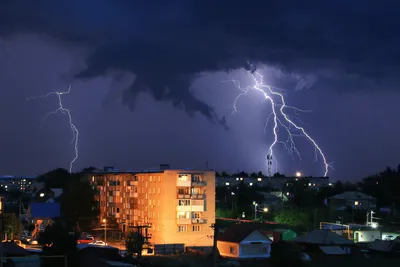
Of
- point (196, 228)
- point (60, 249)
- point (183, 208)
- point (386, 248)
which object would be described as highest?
point (183, 208)

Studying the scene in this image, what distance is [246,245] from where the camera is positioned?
78.5 ft

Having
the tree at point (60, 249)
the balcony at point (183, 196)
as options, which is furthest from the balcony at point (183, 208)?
the tree at point (60, 249)

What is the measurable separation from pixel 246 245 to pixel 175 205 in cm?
778

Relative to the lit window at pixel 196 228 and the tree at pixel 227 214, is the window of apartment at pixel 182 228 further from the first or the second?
the tree at pixel 227 214

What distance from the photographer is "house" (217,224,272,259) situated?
939 inches

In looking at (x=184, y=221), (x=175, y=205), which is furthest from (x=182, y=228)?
(x=175, y=205)

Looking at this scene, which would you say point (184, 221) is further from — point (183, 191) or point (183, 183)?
point (183, 183)

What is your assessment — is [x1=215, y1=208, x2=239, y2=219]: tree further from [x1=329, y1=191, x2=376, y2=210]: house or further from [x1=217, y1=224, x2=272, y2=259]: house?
[x1=217, y1=224, x2=272, y2=259]: house

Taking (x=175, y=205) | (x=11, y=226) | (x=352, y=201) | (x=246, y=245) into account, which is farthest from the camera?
(x=352, y=201)

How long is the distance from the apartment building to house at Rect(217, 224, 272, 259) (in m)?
5.68

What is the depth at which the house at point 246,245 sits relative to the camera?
23.9 m

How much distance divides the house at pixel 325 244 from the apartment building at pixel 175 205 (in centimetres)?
682

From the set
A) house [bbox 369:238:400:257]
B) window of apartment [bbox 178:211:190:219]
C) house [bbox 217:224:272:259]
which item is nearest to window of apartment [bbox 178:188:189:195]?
window of apartment [bbox 178:211:190:219]

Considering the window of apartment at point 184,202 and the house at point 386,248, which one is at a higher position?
the window of apartment at point 184,202
